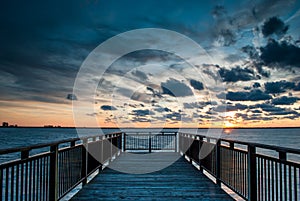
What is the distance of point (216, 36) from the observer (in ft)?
49.8

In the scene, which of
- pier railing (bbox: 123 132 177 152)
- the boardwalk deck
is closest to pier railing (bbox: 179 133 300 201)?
the boardwalk deck

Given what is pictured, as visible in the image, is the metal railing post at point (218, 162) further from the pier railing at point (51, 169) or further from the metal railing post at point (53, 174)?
the metal railing post at point (53, 174)

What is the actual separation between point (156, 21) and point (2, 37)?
7407mm

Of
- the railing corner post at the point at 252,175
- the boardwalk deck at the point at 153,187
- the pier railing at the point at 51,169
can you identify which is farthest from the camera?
the boardwalk deck at the point at 153,187

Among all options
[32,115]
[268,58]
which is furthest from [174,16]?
[32,115]

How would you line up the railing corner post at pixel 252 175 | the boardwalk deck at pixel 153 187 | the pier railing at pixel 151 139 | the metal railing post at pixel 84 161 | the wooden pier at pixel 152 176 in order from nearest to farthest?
the wooden pier at pixel 152 176
the railing corner post at pixel 252 175
the boardwalk deck at pixel 153 187
the metal railing post at pixel 84 161
the pier railing at pixel 151 139

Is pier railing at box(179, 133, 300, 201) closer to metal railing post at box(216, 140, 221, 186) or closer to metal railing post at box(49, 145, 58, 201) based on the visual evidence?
metal railing post at box(216, 140, 221, 186)

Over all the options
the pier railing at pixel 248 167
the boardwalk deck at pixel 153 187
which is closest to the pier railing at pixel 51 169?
the boardwalk deck at pixel 153 187

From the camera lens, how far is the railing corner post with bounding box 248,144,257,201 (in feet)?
15.3

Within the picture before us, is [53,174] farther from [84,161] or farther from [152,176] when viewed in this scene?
[152,176]

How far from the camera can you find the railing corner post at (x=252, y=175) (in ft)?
15.3

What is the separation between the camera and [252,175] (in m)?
4.72

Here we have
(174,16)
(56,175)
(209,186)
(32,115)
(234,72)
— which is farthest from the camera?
(32,115)

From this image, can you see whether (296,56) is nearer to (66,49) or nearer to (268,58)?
(268,58)
